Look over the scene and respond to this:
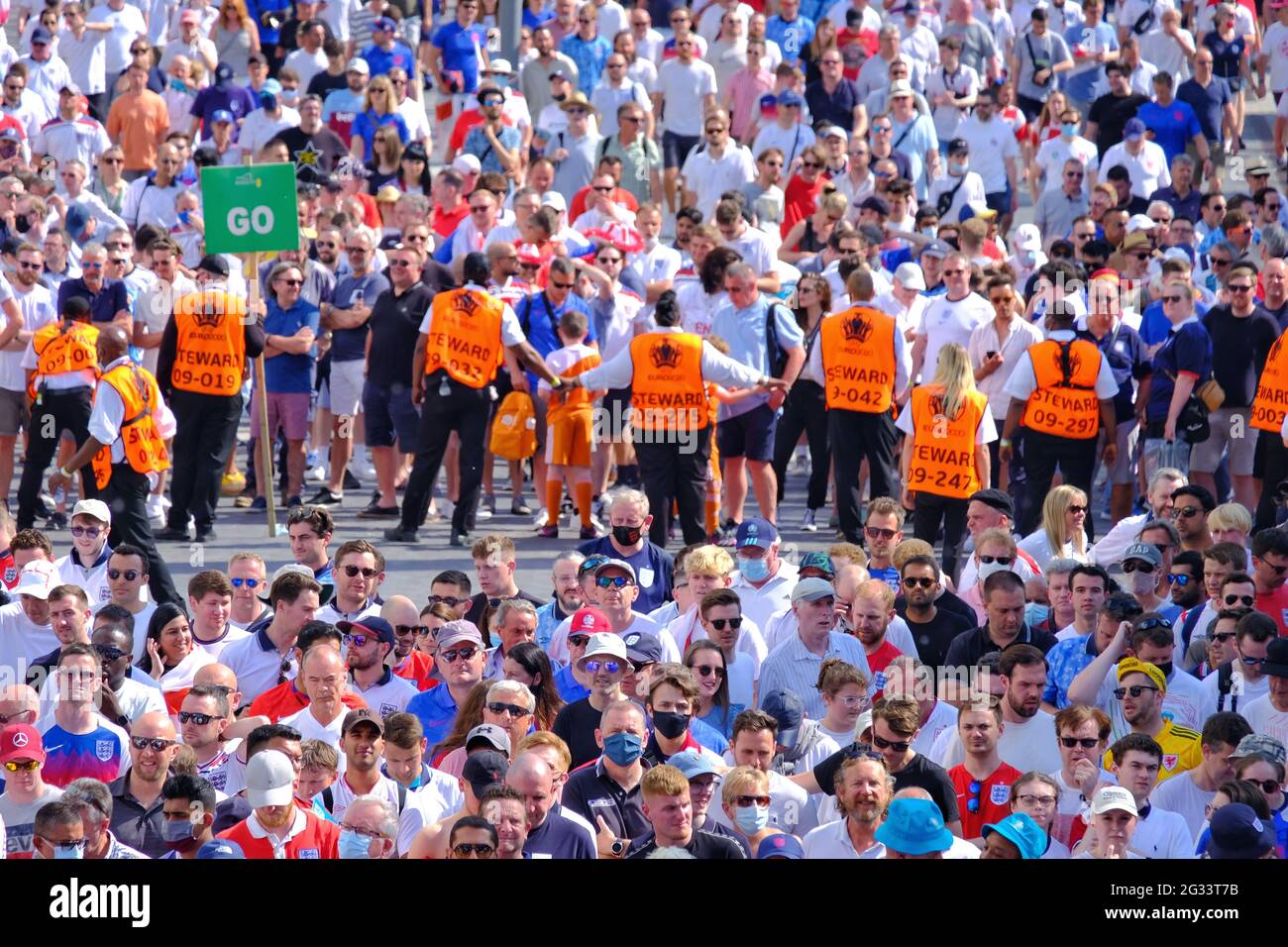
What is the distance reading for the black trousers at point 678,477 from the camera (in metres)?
13.4

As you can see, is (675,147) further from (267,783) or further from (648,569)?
(267,783)

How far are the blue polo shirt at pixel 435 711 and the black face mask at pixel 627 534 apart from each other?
1.94 m

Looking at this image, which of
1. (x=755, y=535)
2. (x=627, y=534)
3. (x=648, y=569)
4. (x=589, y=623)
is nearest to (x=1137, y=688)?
(x=589, y=623)

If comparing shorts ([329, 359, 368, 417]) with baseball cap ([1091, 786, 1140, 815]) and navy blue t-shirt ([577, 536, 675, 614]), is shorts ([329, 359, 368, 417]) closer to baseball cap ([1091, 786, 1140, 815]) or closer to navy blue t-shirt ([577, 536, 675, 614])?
navy blue t-shirt ([577, 536, 675, 614])

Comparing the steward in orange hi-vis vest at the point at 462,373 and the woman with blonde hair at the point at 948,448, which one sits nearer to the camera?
the woman with blonde hair at the point at 948,448

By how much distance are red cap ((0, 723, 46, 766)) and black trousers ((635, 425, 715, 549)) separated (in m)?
5.46

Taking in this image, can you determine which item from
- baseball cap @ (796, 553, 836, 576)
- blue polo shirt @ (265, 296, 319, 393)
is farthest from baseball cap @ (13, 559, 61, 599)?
blue polo shirt @ (265, 296, 319, 393)

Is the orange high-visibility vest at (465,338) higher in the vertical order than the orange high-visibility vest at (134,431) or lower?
higher

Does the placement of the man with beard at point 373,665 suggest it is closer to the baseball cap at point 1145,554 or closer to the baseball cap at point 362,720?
the baseball cap at point 362,720

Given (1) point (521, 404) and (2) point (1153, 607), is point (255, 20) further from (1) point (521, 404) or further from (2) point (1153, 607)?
(2) point (1153, 607)

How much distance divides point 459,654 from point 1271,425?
6.01m

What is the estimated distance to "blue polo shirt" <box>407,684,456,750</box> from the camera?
958 centimetres

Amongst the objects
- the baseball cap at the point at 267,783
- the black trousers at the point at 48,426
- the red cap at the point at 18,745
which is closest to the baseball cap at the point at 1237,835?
the baseball cap at the point at 267,783
